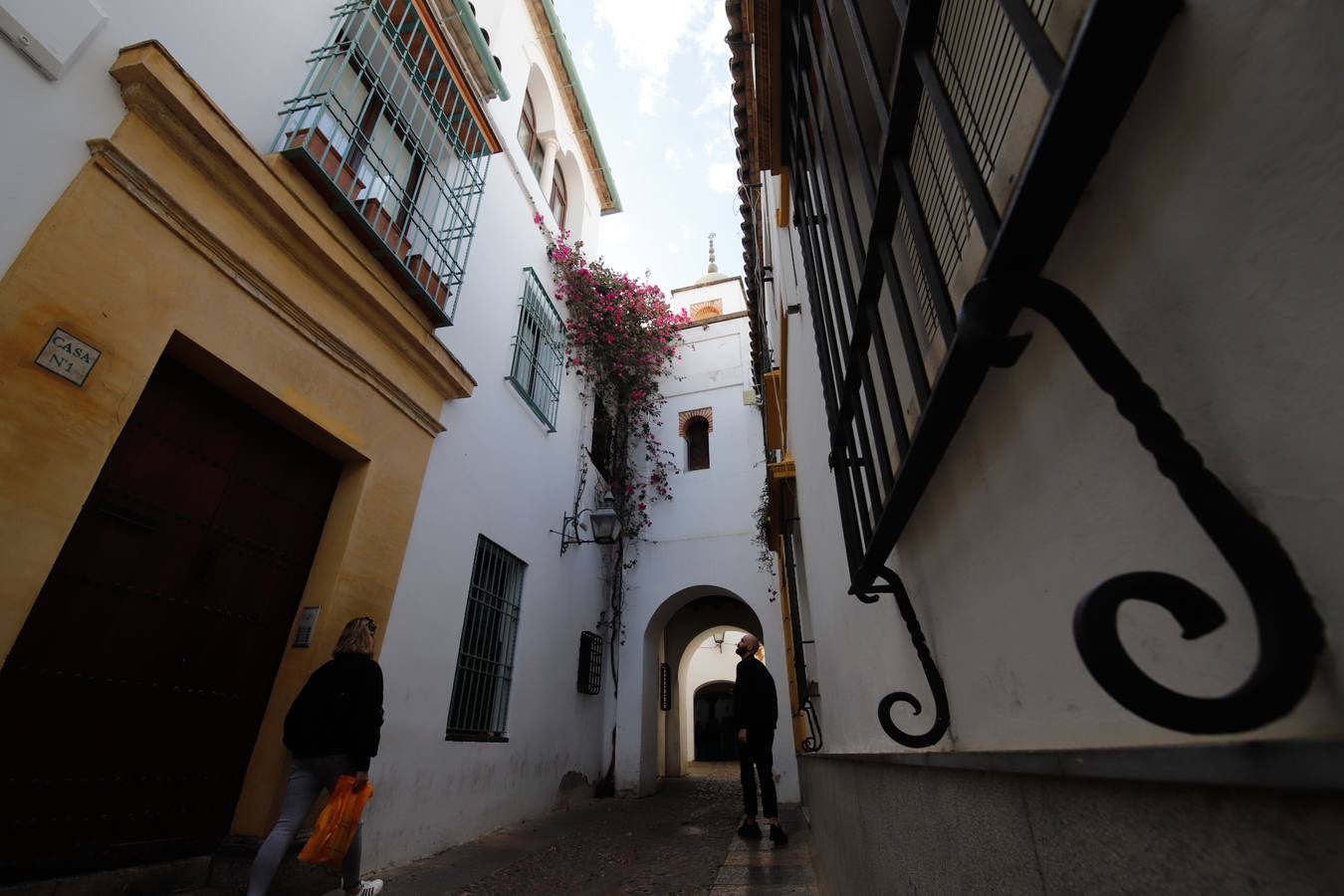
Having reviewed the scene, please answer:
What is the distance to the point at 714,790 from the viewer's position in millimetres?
9367

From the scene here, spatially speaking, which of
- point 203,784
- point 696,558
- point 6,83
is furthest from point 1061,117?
point 696,558

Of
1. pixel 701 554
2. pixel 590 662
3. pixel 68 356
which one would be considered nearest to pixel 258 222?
pixel 68 356

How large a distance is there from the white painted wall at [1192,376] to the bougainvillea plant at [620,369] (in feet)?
26.1

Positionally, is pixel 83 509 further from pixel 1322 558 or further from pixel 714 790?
pixel 714 790

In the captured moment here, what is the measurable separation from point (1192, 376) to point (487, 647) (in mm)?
6182

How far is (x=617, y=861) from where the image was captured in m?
4.54

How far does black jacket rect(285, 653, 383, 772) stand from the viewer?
9.82 ft

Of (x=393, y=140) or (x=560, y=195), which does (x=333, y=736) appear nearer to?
(x=393, y=140)

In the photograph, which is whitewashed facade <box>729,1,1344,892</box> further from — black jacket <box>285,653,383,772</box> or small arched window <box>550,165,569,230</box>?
small arched window <box>550,165,569,230</box>

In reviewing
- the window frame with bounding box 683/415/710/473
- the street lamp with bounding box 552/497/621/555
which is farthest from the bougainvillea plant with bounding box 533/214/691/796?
the street lamp with bounding box 552/497/621/555

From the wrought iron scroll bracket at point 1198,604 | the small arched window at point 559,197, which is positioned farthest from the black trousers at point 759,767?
the small arched window at point 559,197

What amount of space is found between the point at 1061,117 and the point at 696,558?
921 centimetres

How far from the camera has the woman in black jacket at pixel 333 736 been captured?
2.96m

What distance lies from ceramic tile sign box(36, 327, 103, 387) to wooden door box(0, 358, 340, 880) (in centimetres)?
49
